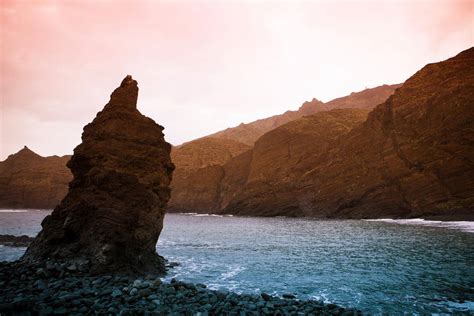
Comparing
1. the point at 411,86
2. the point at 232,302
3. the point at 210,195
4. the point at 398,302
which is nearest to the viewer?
the point at 232,302

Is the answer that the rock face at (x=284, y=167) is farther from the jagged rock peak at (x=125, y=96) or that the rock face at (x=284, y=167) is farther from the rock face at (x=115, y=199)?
the rock face at (x=115, y=199)

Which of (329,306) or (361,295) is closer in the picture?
(329,306)

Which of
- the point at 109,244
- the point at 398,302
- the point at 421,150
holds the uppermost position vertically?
→ the point at 421,150

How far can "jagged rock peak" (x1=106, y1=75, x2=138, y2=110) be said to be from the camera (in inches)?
1278

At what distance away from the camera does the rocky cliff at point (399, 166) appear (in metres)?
88.1

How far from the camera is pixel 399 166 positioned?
329ft

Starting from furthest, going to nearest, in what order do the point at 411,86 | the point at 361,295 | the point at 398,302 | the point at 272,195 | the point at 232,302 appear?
the point at 272,195 < the point at 411,86 < the point at 361,295 < the point at 398,302 < the point at 232,302

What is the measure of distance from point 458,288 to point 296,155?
126035mm

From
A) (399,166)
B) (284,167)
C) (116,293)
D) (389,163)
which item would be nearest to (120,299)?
(116,293)

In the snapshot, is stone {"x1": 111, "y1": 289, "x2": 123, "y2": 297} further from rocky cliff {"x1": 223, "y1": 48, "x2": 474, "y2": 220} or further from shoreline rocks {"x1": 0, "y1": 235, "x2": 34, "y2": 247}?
rocky cliff {"x1": 223, "y1": 48, "x2": 474, "y2": 220}

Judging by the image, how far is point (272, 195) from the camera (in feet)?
438

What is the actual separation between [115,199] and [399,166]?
308ft

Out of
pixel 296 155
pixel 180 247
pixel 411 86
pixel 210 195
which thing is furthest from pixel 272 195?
pixel 180 247

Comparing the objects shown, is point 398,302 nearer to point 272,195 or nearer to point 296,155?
point 272,195
